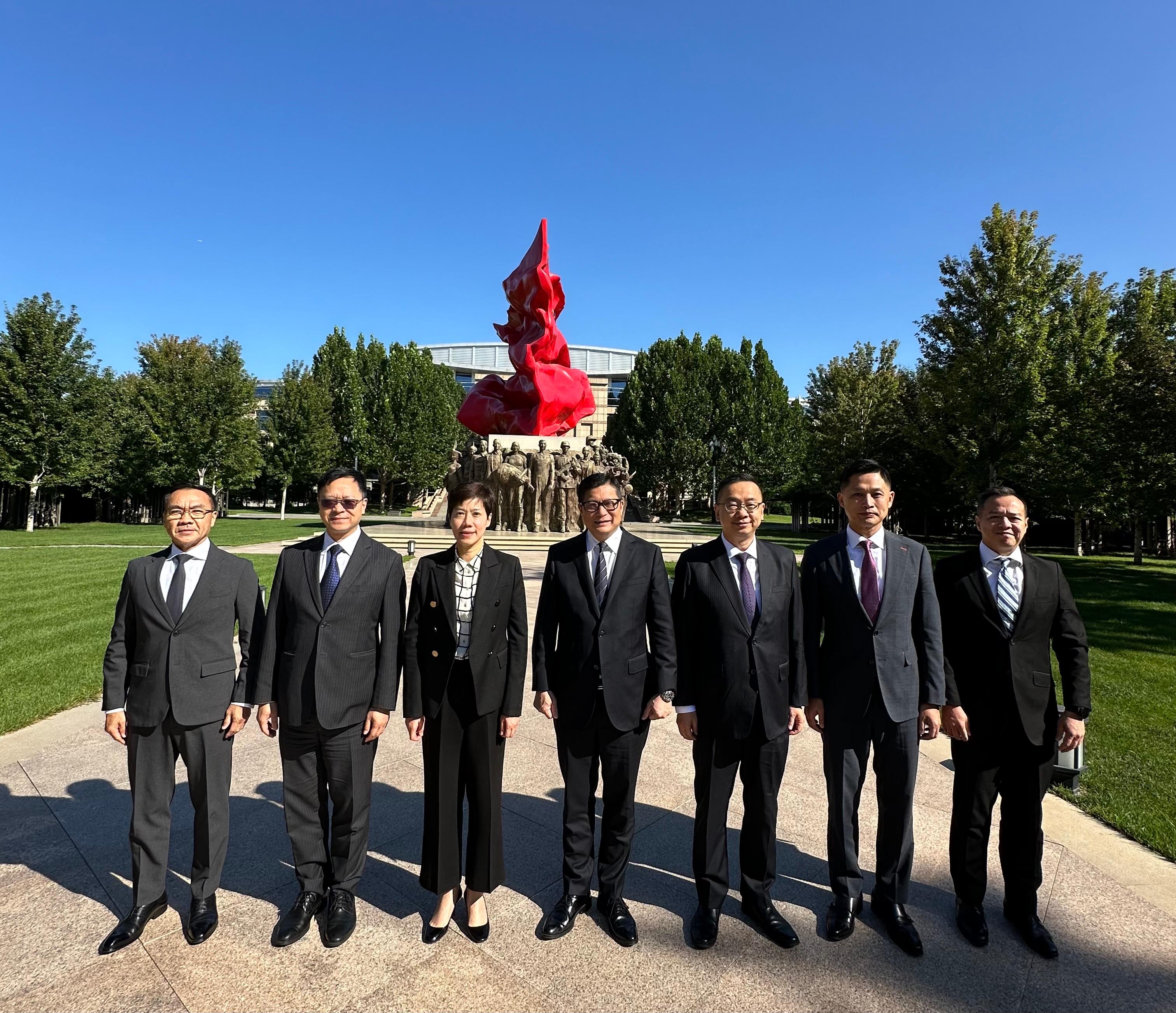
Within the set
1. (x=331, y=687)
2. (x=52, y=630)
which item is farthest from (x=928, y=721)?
(x=52, y=630)

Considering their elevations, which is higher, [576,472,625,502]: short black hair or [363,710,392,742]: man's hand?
[576,472,625,502]: short black hair

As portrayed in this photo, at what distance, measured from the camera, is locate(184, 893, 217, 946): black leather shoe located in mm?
2658

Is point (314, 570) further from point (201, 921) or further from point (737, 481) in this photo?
point (737, 481)

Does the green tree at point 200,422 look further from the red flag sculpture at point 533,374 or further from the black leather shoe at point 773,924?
the black leather shoe at point 773,924

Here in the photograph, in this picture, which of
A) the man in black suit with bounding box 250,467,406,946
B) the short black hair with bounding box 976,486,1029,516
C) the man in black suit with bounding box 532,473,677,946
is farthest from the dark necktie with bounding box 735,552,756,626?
the man in black suit with bounding box 250,467,406,946

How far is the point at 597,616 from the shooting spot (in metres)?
2.96

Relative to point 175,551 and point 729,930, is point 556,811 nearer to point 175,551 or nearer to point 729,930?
point 729,930

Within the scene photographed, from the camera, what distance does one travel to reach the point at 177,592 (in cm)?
287

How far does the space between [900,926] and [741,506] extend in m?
2.00

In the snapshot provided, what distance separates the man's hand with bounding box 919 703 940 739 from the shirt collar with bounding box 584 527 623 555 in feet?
5.38

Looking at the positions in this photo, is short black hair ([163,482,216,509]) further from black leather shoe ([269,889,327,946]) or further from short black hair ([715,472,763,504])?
short black hair ([715,472,763,504])

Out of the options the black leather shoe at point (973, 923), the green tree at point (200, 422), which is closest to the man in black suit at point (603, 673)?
the black leather shoe at point (973, 923)

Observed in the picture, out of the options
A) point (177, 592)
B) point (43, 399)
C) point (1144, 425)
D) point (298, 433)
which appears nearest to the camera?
point (177, 592)

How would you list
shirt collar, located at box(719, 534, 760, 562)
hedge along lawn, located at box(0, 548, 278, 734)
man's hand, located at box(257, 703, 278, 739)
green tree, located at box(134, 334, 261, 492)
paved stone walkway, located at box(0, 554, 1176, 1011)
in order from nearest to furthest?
paved stone walkway, located at box(0, 554, 1176, 1011)
man's hand, located at box(257, 703, 278, 739)
shirt collar, located at box(719, 534, 760, 562)
hedge along lawn, located at box(0, 548, 278, 734)
green tree, located at box(134, 334, 261, 492)
